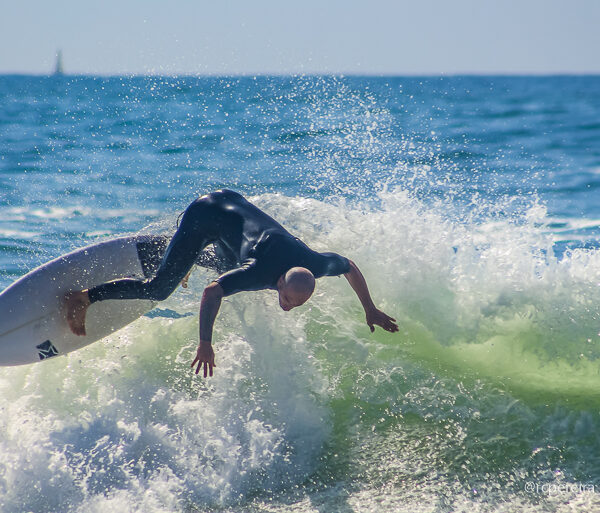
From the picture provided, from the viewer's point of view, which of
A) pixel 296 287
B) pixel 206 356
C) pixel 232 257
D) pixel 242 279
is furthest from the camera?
pixel 232 257

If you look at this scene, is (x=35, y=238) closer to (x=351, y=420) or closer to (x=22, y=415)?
(x=22, y=415)

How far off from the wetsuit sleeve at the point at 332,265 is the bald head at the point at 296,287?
41 cm

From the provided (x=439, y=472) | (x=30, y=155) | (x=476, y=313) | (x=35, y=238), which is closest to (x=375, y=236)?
(x=476, y=313)

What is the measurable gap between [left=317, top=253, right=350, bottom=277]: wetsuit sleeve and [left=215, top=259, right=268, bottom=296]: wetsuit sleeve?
471mm

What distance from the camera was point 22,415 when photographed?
15.7 feet

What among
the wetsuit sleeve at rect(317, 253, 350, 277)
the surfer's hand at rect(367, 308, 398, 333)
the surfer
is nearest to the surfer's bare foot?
the surfer

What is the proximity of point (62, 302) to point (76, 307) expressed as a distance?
107mm

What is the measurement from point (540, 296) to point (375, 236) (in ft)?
5.25

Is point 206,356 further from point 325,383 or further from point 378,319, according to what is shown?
point 325,383

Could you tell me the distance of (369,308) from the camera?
465 cm

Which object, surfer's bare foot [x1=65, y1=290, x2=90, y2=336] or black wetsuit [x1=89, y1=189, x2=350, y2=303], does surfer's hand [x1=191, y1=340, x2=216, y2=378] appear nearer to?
black wetsuit [x1=89, y1=189, x2=350, y2=303]

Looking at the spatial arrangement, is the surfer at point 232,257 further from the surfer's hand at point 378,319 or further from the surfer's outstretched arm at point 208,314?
the surfer's outstretched arm at point 208,314

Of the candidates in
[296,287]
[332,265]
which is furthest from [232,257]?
[296,287]

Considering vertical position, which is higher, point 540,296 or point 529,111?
point 529,111
